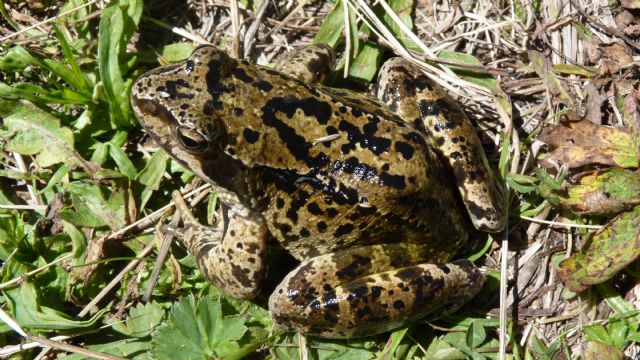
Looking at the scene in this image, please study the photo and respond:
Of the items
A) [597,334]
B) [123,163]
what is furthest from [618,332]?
[123,163]

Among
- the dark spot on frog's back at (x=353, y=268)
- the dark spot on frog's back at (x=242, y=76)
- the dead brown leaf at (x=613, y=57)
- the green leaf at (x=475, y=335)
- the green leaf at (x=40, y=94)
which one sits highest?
the dead brown leaf at (x=613, y=57)

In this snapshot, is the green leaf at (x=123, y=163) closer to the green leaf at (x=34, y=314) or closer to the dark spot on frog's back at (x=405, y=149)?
the green leaf at (x=34, y=314)

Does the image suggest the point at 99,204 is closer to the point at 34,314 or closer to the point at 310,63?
the point at 34,314

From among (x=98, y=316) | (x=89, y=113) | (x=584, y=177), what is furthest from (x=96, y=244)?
(x=584, y=177)

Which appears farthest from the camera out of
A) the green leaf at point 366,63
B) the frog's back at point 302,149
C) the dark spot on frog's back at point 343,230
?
the green leaf at point 366,63

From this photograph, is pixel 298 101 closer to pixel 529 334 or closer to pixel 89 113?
pixel 89 113

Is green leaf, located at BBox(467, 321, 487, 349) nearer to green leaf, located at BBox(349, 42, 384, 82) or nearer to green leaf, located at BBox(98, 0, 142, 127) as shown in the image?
green leaf, located at BBox(349, 42, 384, 82)

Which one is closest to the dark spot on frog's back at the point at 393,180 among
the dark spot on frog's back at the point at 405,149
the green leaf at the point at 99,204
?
the dark spot on frog's back at the point at 405,149
